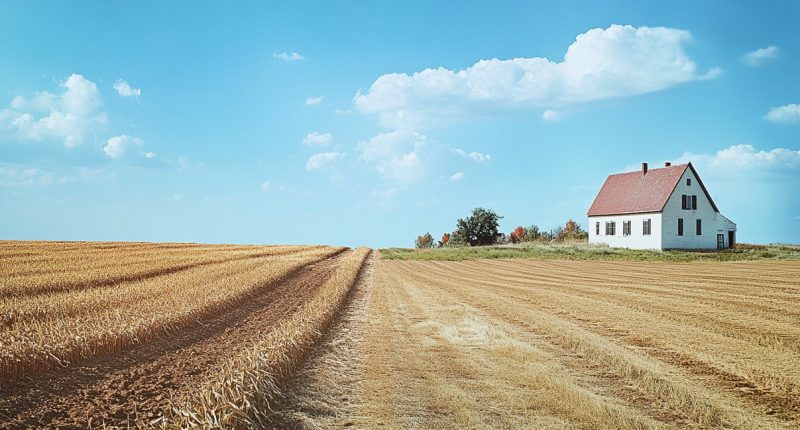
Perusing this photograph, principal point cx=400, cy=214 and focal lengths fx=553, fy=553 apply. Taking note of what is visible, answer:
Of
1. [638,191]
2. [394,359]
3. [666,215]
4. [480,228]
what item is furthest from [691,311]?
[480,228]

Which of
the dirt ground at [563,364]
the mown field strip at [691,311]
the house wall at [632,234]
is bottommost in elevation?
the dirt ground at [563,364]

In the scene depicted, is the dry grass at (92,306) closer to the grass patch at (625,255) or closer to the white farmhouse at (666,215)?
the grass patch at (625,255)

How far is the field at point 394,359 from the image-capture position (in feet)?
23.1

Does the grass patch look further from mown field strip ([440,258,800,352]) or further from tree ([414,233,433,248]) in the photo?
tree ([414,233,433,248])

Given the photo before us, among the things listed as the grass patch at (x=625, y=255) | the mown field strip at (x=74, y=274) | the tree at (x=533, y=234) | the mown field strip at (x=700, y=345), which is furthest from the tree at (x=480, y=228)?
the mown field strip at (x=700, y=345)

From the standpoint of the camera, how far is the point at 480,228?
68.2m

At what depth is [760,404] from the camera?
7551 mm

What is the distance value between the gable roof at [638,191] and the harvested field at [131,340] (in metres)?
38.9

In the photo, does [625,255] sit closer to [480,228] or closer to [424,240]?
[480,228]

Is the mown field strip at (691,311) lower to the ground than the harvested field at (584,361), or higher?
higher

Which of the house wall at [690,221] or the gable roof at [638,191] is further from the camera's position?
the gable roof at [638,191]

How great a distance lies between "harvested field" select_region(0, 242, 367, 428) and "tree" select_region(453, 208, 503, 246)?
163 ft

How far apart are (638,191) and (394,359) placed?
159 feet

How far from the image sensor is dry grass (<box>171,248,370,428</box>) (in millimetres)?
6242
